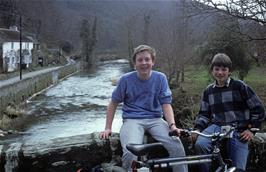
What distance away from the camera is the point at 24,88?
3203 centimetres

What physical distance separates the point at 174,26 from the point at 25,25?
60859mm

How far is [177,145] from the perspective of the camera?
3.95m

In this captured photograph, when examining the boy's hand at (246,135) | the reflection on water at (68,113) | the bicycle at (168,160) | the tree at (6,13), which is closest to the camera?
the bicycle at (168,160)

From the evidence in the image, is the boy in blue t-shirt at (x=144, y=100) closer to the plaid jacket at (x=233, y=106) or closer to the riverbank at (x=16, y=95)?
the plaid jacket at (x=233, y=106)

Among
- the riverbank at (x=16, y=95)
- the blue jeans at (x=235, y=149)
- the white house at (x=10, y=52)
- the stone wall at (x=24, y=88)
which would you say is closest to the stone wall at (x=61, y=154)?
the blue jeans at (x=235, y=149)

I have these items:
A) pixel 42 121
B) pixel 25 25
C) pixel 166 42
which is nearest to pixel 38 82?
pixel 166 42

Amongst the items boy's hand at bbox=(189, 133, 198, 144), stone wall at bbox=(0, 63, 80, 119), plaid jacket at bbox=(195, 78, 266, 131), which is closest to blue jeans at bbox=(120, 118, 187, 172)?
boy's hand at bbox=(189, 133, 198, 144)

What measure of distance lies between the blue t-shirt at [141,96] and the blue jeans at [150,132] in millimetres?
100

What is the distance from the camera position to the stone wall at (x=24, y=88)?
2569cm

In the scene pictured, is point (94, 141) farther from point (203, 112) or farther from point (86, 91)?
point (86, 91)

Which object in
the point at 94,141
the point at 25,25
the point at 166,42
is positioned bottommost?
the point at 94,141

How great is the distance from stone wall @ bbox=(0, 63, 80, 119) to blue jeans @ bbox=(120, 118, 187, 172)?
69.7ft

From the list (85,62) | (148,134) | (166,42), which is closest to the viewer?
(148,134)

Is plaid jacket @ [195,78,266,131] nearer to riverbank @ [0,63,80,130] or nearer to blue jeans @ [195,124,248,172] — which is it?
blue jeans @ [195,124,248,172]
